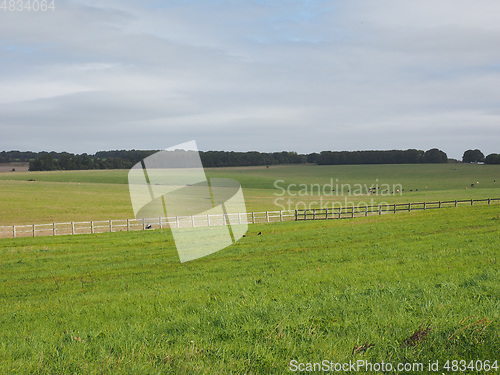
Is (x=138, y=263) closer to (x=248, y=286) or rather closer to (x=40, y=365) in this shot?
(x=248, y=286)

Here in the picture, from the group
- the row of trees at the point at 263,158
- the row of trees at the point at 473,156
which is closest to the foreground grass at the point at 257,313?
the row of trees at the point at 263,158

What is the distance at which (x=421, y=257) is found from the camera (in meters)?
12.6

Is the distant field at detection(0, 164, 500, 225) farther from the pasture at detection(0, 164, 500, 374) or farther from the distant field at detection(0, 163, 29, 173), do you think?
the pasture at detection(0, 164, 500, 374)

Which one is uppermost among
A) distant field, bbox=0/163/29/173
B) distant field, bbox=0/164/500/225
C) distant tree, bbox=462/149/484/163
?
distant tree, bbox=462/149/484/163

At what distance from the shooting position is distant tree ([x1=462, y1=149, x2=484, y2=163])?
17100cm

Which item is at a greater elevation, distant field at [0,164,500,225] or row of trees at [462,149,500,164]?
row of trees at [462,149,500,164]

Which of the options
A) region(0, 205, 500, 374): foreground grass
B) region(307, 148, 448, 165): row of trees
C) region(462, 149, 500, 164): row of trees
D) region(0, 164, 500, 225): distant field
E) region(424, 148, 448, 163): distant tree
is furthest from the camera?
region(462, 149, 500, 164): row of trees

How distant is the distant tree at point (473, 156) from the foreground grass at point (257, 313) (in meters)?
174

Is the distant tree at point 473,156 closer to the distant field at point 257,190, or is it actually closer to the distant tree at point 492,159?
the distant tree at point 492,159

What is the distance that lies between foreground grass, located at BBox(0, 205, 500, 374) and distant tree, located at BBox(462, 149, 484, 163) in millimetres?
174194

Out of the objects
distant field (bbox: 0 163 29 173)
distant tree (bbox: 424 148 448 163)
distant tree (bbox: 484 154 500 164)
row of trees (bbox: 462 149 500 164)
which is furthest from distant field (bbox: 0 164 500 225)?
row of trees (bbox: 462 149 500 164)

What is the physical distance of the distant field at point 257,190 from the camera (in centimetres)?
5409

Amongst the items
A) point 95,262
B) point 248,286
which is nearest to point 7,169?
point 95,262

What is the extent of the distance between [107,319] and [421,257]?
28.4ft
